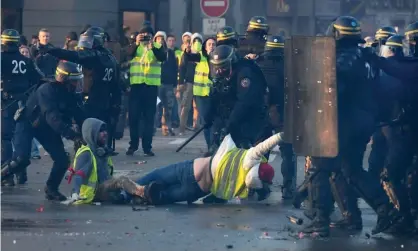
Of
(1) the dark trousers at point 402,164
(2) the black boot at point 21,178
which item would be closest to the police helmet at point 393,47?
(1) the dark trousers at point 402,164

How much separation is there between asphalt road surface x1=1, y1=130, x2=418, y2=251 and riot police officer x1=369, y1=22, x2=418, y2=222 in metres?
0.57

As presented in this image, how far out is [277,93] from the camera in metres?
14.4

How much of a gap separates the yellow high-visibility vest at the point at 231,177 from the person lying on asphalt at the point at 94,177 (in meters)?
0.82

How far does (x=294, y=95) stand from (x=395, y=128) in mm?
1191

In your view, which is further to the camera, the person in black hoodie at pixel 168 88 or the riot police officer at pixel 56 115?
the person in black hoodie at pixel 168 88

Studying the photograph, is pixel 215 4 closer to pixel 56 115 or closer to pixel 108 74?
pixel 108 74

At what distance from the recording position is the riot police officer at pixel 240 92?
1408 centimetres

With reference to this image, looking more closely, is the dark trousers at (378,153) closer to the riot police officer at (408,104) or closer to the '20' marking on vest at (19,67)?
the riot police officer at (408,104)

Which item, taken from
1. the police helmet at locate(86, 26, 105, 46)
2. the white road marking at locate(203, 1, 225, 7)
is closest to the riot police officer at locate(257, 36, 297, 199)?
the police helmet at locate(86, 26, 105, 46)

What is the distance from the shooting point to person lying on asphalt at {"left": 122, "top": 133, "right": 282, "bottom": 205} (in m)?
13.2

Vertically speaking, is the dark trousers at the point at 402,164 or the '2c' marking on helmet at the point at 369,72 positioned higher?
the '2c' marking on helmet at the point at 369,72

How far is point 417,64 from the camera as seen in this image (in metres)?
11.5

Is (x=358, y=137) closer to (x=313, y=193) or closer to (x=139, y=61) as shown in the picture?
(x=313, y=193)

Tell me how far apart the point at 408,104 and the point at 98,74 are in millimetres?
5479
